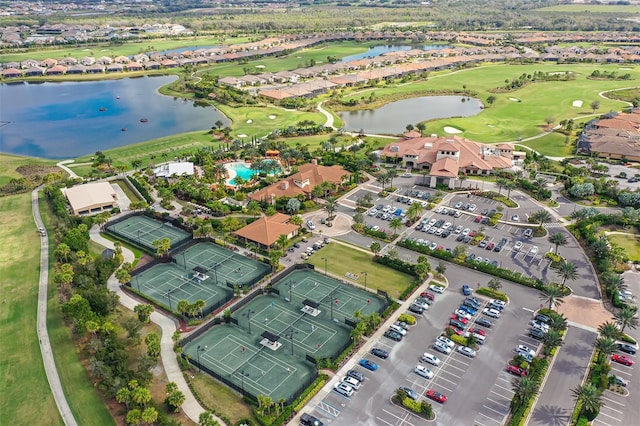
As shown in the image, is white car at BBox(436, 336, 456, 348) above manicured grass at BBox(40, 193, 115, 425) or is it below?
above

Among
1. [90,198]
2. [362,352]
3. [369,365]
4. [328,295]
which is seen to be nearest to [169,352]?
[328,295]

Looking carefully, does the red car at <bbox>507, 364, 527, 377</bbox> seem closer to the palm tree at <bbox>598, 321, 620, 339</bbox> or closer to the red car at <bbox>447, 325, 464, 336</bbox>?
the red car at <bbox>447, 325, 464, 336</bbox>

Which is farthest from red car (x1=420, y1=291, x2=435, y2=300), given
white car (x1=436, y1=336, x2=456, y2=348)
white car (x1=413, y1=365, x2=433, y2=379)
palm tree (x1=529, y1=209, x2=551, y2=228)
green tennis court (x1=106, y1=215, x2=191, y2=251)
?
green tennis court (x1=106, y1=215, x2=191, y2=251)

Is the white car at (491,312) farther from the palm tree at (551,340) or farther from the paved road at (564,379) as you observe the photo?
the paved road at (564,379)

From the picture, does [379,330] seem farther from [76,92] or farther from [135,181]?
[76,92]

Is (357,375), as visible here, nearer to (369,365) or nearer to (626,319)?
(369,365)

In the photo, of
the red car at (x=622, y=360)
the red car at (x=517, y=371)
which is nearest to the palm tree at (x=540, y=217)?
the red car at (x=622, y=360)

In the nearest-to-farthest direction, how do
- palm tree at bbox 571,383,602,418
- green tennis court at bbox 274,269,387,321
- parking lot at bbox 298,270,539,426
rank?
palm tree at bbox 571,383,602,418 < parking lot at bbox 298,270,539,426 < green tennis court at bbox 274,269,387,321
